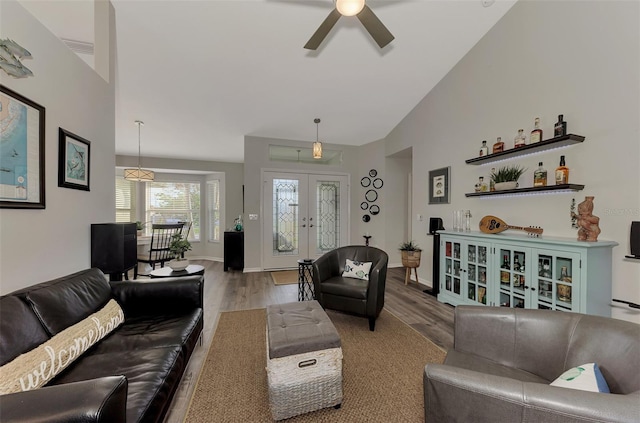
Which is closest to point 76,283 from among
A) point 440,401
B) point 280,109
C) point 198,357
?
point 198,357

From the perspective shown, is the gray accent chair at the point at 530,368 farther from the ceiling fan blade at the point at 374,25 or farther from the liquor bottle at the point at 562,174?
the ceiling fan blade at the point at 374,25

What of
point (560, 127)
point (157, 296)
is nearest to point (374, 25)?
point (560, 127)

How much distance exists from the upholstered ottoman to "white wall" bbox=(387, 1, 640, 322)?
252cm

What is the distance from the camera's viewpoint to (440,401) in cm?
97

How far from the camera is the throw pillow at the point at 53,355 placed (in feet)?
3.34

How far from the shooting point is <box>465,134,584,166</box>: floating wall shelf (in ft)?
7.79

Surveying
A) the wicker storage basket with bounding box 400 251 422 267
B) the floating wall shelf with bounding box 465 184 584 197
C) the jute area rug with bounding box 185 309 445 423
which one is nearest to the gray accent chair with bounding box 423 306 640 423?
the jute area rug with bounding box 185 309 445 423

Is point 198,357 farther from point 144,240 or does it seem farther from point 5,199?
point 144,240

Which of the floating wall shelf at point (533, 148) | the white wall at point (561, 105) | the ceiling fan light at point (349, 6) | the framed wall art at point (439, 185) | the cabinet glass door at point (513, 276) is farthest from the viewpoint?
the framed wall art at point (439, 185)

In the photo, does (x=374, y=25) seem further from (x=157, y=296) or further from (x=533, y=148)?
(x=157, y=296)

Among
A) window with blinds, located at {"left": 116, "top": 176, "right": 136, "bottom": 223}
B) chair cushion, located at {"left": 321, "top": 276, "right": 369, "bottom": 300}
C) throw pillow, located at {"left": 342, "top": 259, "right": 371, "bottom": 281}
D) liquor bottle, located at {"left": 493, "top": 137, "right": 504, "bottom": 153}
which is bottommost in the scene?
chair cushion, located at {"left": 321, "top": 276, "right": 369, "bottom": 300}

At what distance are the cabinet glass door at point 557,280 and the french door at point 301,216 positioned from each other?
3633 mm

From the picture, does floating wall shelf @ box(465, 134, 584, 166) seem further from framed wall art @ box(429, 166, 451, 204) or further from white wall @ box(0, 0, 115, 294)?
white wall @ box(0, 0, 115, 294)

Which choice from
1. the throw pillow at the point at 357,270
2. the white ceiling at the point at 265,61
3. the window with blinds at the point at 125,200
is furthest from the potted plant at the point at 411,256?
the window with blinds at the point at 125,200
